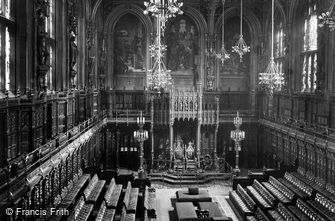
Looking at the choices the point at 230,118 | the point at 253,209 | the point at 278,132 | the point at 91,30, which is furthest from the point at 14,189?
the point at 230,118

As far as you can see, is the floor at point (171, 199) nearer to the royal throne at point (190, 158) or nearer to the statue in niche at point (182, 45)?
the royal throne at point (190, 158)

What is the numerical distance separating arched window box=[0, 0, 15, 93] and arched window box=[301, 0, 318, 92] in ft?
56.6

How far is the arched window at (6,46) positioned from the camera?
15.1 metres

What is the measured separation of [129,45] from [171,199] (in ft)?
50.1

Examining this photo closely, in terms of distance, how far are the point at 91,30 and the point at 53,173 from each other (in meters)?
14.4

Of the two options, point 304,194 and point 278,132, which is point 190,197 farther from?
point 278,132

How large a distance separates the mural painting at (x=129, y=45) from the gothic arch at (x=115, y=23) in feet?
1.36

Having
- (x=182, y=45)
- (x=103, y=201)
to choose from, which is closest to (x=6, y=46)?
(x=103, y=201)

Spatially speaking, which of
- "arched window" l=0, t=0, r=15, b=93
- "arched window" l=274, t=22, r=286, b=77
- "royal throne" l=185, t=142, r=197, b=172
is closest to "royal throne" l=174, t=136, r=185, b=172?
"royal throne" l=185, t=142, r=197, b=172

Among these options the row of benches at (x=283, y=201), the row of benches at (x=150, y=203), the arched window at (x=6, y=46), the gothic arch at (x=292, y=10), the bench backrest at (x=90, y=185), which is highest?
the gothic arch at (x=292, y=10)

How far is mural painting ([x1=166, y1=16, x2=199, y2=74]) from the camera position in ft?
121

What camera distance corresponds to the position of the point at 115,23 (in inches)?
1426

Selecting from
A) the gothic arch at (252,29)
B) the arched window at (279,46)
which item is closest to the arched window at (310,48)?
the arched window at (279,46)

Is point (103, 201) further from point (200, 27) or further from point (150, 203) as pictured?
point (200, 27)
